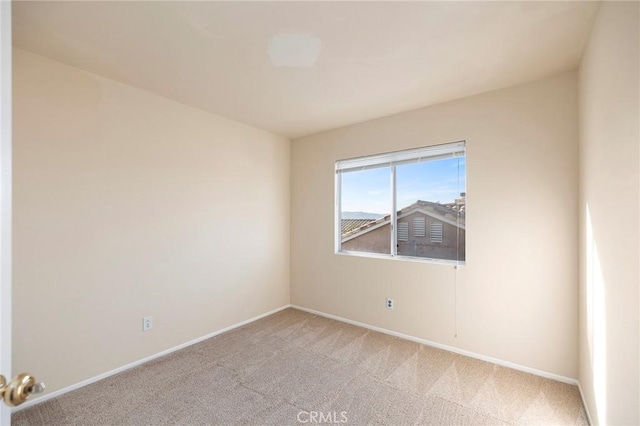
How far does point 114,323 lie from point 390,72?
10.2 ft

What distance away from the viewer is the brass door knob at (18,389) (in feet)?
2.41

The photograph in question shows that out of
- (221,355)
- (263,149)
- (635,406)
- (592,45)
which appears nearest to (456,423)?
(635,406)

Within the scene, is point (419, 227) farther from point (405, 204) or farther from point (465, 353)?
point (465, 353)

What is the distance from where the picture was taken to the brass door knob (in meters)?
0.73

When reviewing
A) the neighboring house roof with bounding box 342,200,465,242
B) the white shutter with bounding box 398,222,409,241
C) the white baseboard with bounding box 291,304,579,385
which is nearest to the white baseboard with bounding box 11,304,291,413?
the white baseboard with bounding box 291,304,579,385

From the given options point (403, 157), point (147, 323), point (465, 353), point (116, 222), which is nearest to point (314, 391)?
point (465, 353)

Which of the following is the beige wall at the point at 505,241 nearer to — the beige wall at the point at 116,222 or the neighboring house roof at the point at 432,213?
the neighboring house roof at the point at 432,213

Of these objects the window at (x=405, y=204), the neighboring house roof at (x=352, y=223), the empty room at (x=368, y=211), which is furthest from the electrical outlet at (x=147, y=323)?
the neighboring house roof at (x=352, y=223)

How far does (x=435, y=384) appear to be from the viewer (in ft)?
7.43

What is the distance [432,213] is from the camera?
3.04 m

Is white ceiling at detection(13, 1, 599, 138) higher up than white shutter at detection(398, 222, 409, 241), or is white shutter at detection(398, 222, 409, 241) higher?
white ceiling at detection(13, 1, 599, 138)

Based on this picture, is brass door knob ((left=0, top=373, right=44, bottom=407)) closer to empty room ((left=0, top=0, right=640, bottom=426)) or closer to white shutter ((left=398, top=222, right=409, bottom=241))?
empty room ((left=0, top=0, right=640, bottom=426))

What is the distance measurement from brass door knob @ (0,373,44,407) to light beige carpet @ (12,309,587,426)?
4.64ft

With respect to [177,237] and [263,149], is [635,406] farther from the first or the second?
[263,149]
